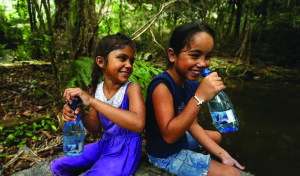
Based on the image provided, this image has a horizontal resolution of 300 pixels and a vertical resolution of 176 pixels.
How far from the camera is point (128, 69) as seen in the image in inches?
63.6

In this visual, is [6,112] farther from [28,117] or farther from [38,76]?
[38,76]

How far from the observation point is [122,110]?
1427 mm

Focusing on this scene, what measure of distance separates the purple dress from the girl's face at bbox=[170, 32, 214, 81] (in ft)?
1.65

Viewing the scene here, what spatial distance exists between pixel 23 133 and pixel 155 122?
2.23 m

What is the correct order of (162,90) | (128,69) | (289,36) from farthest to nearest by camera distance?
1. (289,36)
2. (128,69)
3. (162,90)

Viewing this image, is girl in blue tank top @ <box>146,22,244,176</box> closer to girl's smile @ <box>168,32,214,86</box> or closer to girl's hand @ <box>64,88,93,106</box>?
girl's smile @ <box>168,32,214,86</box>

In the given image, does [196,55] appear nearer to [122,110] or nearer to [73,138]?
[122,110]

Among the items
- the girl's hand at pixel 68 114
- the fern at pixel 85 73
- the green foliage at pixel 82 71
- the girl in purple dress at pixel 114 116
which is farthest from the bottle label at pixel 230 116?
the green foliage at pixel 82 71

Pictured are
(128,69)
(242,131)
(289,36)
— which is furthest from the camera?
(289,36)

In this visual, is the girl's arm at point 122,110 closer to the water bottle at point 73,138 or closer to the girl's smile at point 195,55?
the water bottle at point 73,138

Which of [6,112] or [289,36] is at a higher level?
[289,36]

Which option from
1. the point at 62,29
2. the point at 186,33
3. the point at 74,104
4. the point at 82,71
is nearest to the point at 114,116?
the point at 74,104

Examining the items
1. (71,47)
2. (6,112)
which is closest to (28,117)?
(6,112)

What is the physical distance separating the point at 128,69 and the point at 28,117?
8.27ft
